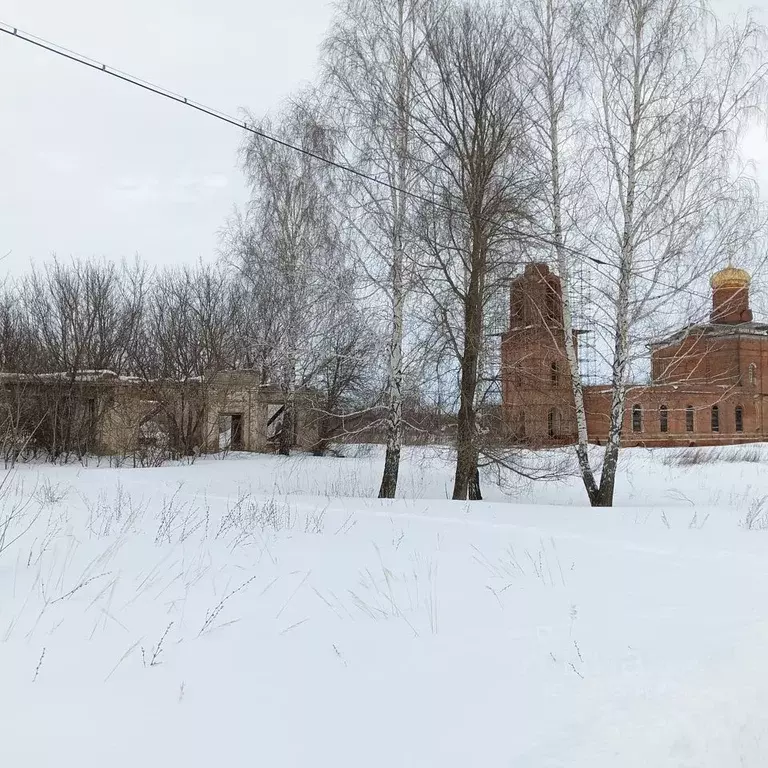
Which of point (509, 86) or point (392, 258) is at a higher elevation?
point (509, 86)

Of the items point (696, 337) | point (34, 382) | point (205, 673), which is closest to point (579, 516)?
point (696, 337)

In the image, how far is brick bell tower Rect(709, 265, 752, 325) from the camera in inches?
458

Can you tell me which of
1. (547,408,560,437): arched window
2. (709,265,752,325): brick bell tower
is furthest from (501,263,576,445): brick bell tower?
(709,265,752,325): brick bell tower

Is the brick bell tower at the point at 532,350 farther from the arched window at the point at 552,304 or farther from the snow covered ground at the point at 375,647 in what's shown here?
the snow covered ground at the point at 375,647

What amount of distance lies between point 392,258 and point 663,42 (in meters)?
5.80

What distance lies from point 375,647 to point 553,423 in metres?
11.2

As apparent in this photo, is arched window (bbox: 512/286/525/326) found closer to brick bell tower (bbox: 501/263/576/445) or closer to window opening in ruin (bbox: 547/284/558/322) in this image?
brick bell tower (bbox: 501/263/576/445)

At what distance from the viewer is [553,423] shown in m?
14.5

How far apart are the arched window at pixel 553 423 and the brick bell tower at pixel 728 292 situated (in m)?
3.60

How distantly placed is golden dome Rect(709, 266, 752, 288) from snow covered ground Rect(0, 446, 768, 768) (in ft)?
18.4

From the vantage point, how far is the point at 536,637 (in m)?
4.09

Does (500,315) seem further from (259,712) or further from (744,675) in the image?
(259,712)

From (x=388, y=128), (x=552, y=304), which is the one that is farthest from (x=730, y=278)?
(x=388, y=128)

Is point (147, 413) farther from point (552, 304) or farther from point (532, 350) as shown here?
point (552, 304)
